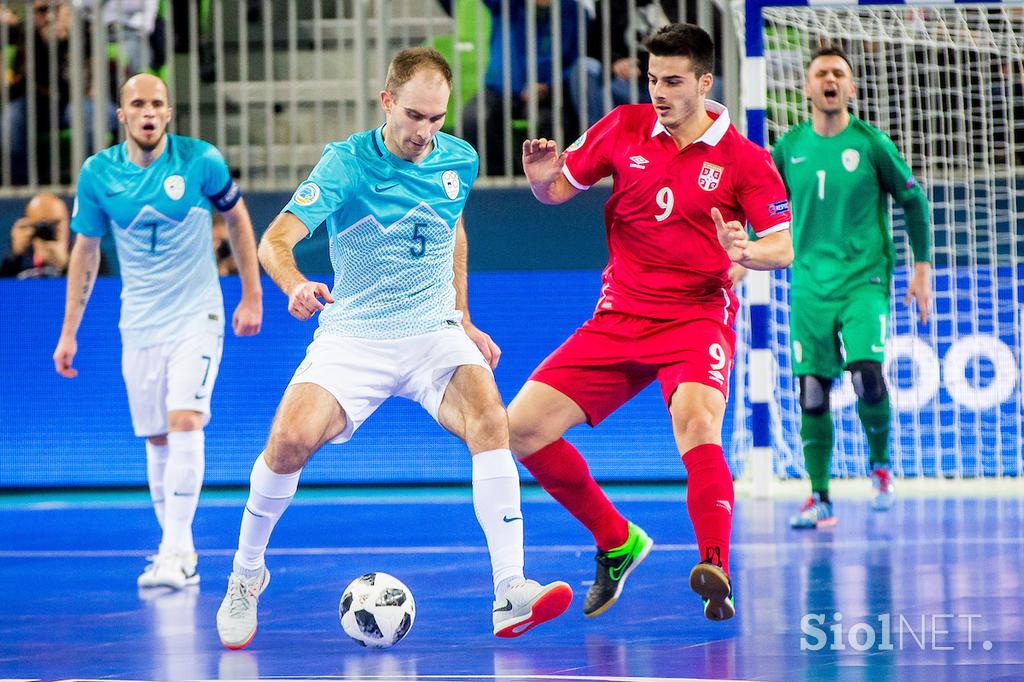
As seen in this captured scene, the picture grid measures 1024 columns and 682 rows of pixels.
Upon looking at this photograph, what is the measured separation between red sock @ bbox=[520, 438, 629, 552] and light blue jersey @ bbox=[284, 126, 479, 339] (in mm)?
617

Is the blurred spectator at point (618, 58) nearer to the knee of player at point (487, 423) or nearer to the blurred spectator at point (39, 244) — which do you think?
the blurred spectator at point (39, 244)

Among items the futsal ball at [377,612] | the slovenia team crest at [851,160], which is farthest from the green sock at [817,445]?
the futsal ball at [377,612]

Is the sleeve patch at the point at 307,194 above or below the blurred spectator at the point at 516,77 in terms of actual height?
below

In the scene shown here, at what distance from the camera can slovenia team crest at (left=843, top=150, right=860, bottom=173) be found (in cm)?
773

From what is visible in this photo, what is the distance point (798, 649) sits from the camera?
A: 472 centimetres

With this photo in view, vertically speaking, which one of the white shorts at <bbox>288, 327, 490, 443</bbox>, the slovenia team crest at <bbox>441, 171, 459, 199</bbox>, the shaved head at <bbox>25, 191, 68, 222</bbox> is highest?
the shaved head at <bbox>25, 191, 68, 222</bbox>

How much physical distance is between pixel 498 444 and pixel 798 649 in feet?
3.82

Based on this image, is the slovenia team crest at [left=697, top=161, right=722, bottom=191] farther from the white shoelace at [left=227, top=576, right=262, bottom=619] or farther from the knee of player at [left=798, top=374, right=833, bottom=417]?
the knee of player at [left=798, top=374, right=833, bottom=417]

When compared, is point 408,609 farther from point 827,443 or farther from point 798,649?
point 827,443

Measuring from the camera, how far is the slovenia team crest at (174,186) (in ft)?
21.6

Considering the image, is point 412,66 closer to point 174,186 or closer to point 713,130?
point 713,130

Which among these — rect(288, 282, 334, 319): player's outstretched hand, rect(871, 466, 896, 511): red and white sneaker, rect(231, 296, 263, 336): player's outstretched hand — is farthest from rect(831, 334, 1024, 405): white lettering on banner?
rect(288, 282, 334, 319): player's outstretched hand

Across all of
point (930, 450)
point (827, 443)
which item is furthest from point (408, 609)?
point (930, 450)

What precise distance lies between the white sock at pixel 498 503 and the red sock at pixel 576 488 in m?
0.39
